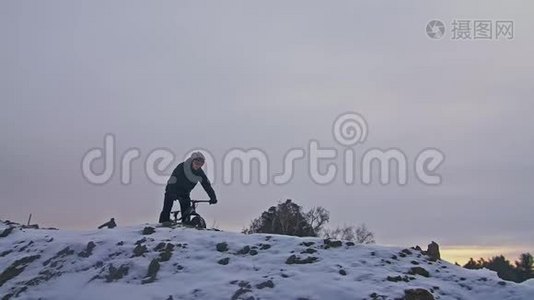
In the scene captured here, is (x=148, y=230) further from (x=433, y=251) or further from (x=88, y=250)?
(x=433, y=251)

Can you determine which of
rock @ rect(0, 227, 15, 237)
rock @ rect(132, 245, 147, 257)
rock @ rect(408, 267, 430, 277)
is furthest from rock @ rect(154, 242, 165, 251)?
rock @ rect(0, 227, 15, 237)

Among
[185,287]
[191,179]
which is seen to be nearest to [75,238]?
[191,179]

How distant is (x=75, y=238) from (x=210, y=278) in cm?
391

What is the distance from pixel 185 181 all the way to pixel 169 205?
657 millimetres

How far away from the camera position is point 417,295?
438 inches

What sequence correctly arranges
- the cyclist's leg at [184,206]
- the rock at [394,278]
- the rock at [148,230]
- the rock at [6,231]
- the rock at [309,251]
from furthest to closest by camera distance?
the rock at [6,231] → the cyclist's leg at [184,206] → the rock at [148,230] → the rock at [309,251] → the rock at [394,278]

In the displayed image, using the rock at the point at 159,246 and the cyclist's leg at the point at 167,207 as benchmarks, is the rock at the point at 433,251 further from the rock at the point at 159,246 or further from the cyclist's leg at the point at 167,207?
the cyclist's leg at the point at 167,207

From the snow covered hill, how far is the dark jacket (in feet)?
4.24

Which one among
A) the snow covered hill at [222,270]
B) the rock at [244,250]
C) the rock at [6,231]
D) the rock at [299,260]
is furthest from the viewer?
the rock at [6,231]

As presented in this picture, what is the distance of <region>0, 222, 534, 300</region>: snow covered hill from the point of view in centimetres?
1153

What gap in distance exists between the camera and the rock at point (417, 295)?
36.3 ft

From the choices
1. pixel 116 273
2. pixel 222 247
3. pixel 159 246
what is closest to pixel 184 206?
pixel 159 246

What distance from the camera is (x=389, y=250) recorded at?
1333 cm

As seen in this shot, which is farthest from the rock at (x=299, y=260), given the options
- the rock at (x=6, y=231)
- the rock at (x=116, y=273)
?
the rock at (x=6, y=231)
